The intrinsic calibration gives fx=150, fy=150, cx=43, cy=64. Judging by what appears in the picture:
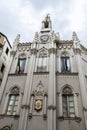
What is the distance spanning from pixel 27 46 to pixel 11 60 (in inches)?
152

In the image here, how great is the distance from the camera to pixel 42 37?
972 inches

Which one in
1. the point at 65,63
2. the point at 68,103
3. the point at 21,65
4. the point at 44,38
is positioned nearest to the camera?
the point at 68,103

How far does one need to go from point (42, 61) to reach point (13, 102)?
276 inches

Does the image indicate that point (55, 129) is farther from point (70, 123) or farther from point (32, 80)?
point (32, 80)

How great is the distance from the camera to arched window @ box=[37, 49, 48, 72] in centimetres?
1987

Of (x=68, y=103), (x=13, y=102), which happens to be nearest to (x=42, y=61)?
(x=13, y=102)

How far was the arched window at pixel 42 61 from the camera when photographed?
19.9m

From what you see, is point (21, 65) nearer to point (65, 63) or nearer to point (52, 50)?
point (52, 50)

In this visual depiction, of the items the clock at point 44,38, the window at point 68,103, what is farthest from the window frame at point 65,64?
the clock at point 44,38

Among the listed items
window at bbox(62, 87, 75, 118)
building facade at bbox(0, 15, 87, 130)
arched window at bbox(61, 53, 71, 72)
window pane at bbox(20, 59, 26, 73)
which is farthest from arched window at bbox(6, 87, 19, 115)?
arched window at bbox(61, 53, 71, 72)

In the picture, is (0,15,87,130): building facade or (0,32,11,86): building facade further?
(0,32,11,86): building facade

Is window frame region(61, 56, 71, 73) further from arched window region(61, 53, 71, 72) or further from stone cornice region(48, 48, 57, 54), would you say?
stone cornice region(48, 48, 57, 54)

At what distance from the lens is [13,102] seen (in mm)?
16688

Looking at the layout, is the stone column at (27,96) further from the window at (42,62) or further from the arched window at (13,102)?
the arched window at (13,102)
